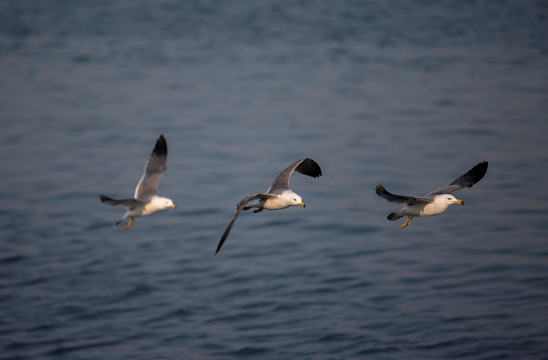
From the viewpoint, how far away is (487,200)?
3102 centimetres

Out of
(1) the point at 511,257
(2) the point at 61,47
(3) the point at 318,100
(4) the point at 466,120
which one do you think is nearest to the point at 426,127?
(4) the point at 466,120

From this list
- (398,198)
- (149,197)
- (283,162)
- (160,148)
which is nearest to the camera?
(398,198)

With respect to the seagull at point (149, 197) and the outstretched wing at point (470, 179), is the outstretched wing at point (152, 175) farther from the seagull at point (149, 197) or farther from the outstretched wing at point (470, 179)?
the outstretched wing at point (470, 179)

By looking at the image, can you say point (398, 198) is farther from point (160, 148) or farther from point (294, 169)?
point (160, 148)

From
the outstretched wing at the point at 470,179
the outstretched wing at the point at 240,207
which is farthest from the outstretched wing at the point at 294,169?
the outstretched wing at the point at 470,179

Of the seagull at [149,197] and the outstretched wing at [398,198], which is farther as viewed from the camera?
the seagull at [149,197]

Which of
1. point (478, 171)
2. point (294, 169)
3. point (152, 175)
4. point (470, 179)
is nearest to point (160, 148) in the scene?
point (152, 175)

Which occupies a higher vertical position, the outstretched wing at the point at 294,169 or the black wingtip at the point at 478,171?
the black wingtip at the point at 478,171

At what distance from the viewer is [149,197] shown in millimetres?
14773

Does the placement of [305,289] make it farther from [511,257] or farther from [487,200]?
[487,200]

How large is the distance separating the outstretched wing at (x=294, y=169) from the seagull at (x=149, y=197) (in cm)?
214

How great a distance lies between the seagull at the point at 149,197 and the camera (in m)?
14.0

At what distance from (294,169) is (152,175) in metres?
2.76

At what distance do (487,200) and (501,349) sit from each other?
9884 millimetres
